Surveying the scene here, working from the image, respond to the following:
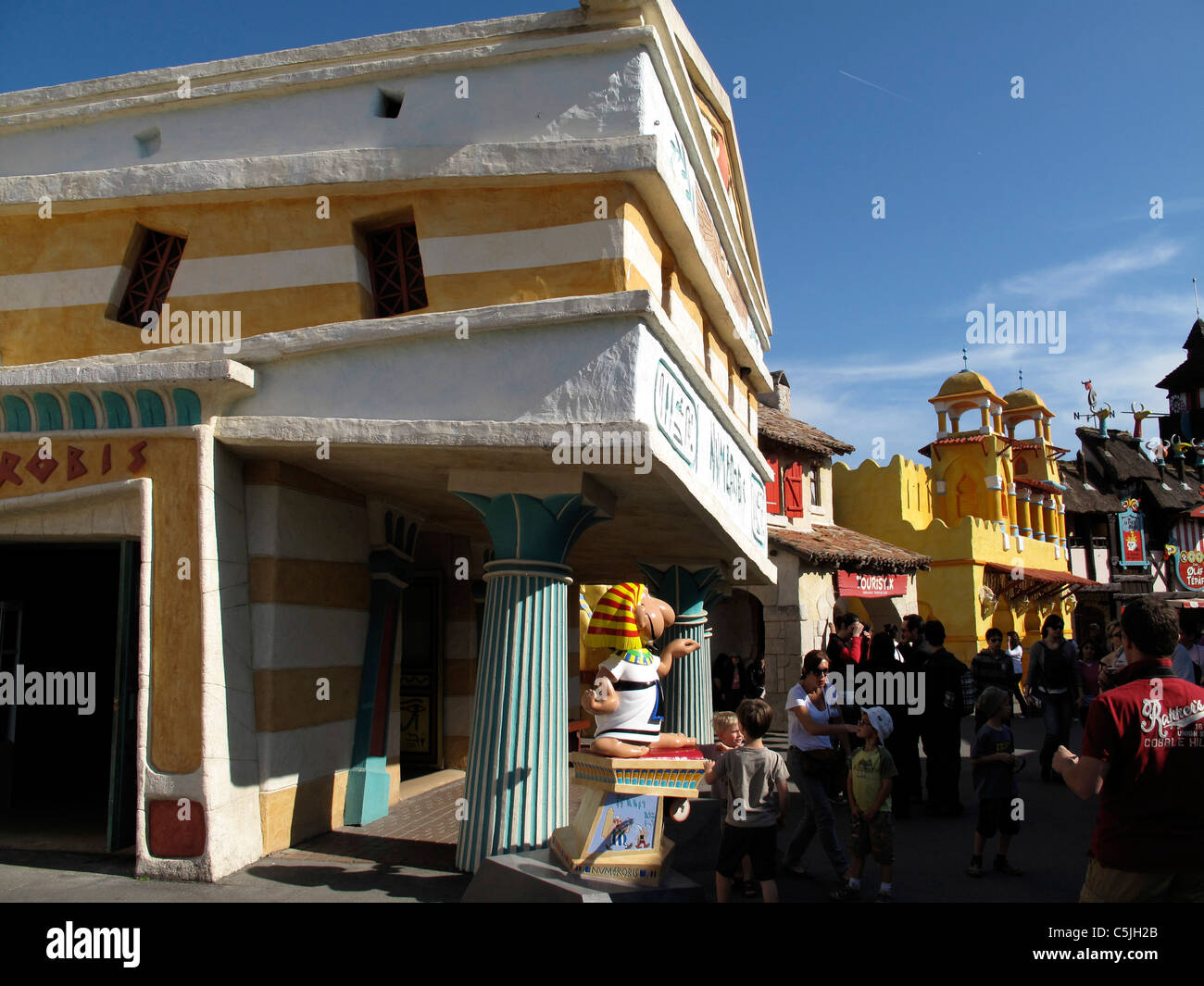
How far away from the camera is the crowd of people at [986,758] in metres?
3.44

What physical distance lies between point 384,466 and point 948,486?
78.7 feet

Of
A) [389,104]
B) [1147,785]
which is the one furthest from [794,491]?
[1147,785]

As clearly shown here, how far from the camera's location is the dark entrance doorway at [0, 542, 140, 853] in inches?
274

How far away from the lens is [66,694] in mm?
10992

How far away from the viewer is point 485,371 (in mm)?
6230

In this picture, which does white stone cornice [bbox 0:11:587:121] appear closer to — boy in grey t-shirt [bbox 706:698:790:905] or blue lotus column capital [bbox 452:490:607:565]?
blue lotus column capital [bbox 452:490:607:565]

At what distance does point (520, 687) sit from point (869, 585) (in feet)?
52.0

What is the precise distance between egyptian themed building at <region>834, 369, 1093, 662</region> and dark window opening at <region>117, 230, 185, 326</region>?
70.1 ft

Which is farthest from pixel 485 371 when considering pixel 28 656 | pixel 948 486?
pixel 948 486

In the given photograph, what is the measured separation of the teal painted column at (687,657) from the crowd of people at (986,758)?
1518 mm

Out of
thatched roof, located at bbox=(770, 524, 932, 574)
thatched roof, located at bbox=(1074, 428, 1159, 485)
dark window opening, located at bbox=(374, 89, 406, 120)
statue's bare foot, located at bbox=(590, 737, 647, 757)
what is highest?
thatched roof, located at bbox=(1074, 428, 1159, 485)

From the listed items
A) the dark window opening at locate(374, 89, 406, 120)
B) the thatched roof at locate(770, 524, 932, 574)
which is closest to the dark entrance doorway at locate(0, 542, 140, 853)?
the dark window opening at locate(374, 89, 406, 120)

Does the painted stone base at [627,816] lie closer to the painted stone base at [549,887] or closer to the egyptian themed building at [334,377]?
the painted stone base at [549,887]
